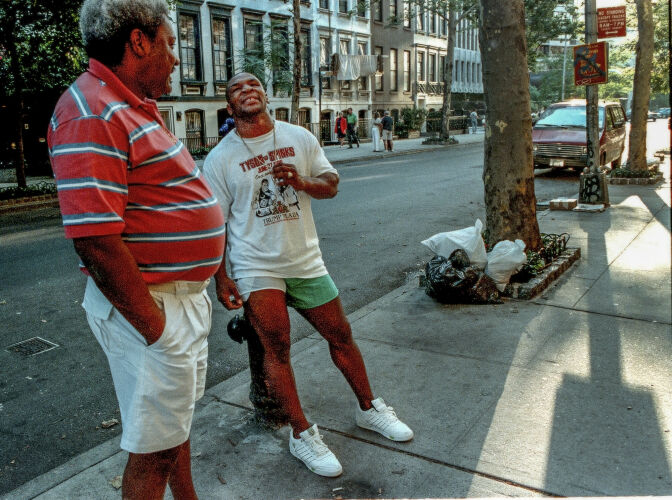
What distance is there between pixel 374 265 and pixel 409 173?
11650 millimetres

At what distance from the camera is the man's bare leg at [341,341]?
3.36 metres

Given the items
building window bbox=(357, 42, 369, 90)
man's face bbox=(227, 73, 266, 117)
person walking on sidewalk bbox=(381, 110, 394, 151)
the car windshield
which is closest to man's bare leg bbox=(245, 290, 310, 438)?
man's face bbox=(227, 73, 266, 117)

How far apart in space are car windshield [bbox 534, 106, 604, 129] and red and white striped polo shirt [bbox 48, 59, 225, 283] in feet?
55.2

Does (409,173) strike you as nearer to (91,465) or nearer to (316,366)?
(316,366)

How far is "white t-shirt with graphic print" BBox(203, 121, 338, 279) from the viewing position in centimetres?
325

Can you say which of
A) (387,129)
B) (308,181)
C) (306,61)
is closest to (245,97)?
(308,181)

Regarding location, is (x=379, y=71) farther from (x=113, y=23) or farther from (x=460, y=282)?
(x=113, y=23)

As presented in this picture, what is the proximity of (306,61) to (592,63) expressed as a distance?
87.4ft

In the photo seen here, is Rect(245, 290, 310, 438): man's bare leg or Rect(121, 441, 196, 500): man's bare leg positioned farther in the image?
Rect(245, 290, 310, 438): man's bare leg

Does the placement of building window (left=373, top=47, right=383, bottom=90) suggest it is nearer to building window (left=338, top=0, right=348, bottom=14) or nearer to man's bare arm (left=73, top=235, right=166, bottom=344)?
building window (left=338, top=0, right=348, bottom=14)

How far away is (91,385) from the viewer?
179 inches

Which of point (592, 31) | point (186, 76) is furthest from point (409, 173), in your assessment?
point (186, 76)

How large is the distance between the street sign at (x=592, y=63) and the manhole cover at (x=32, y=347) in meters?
9.09

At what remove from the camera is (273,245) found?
3.24m
